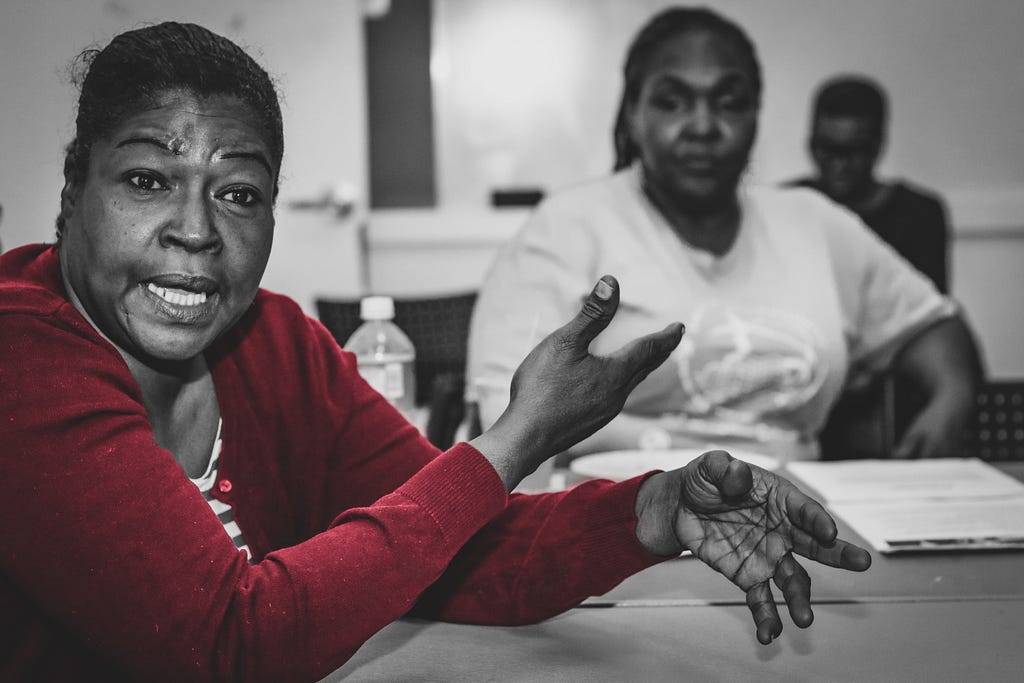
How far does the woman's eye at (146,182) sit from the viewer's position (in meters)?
0.76

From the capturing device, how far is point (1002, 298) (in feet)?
11.9

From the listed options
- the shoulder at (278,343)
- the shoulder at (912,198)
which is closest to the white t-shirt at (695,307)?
the shoulder at (278,343)

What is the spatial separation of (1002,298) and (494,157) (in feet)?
6.58

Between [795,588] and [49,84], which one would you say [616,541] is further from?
[49,84]

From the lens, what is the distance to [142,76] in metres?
0.77

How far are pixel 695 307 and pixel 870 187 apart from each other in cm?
157

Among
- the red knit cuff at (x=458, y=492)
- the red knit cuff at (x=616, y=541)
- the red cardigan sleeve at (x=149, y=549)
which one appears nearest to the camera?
the red cardigan sleeve at (x=149, y=549)

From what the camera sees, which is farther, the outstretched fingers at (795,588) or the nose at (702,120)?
the nose at (702,120)

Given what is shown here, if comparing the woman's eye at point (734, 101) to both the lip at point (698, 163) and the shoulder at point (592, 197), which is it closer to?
the lip at point (698, 163)

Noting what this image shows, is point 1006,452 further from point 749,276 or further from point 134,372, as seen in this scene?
point 134,372

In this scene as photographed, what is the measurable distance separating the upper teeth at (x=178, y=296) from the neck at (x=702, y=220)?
43.0 inches

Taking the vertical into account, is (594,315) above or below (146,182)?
below

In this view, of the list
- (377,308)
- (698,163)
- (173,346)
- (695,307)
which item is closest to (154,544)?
(173,346)

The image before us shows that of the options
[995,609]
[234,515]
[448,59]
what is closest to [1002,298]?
[448,59]
